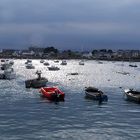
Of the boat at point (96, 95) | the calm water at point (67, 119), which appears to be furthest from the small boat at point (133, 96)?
the boat at point (96, 95)

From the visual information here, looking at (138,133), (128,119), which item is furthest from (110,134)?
(128,119)

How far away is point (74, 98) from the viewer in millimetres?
71062

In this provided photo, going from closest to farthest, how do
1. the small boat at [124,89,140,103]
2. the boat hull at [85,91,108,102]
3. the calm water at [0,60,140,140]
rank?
the calm water at [0,60,140,140] → the boat hull at [85,91,108,102] → the small boat at [124,89,140,103]

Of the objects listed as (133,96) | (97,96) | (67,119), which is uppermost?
(97,96)

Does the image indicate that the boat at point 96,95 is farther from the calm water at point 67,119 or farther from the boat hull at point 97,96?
the calm water at point 67,119

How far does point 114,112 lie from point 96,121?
850 cm

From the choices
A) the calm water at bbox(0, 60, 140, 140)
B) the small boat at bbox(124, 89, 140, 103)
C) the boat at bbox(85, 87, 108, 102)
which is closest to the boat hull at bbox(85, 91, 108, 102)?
the boat at bbox(85, 87, 108, 102)

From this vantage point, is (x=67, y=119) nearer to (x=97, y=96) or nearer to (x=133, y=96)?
(x=97, y=96)

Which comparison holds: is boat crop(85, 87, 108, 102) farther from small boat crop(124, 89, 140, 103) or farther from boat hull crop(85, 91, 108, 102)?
small boat crop(124, 89, 140, 103)

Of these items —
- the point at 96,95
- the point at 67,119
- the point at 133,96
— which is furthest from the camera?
the point at 133,96

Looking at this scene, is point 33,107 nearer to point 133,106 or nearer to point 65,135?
point 133,106

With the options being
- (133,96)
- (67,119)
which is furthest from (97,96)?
(67,119)

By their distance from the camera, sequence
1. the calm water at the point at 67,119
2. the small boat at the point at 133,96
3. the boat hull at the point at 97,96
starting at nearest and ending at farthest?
the calm water at the point at 67,119 → the boat hull at the point at 97,96 → the small boat at the point at 133,96

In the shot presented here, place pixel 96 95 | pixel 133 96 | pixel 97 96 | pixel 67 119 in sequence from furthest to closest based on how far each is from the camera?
1. pixel 133 96
2. pixel 96 95
3. pixel 97 96
4. pixel 67 119
